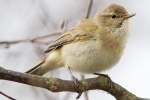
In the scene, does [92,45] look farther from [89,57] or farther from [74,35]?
[74,35]

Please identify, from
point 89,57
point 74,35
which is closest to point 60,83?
point 89,57

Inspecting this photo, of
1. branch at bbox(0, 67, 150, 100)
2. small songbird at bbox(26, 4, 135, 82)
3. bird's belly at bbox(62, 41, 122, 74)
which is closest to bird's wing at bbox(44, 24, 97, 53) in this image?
small songbird at bbox(26, 4, 135, 82)

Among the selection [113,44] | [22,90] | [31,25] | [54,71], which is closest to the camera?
[113,44]

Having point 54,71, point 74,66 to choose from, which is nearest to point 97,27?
point 74,66

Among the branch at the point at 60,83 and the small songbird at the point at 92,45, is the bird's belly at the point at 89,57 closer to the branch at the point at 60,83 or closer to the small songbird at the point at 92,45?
the small songbird at the point at 92,45

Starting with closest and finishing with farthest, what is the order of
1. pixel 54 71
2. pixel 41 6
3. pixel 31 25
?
1. pixel 54 71
2. pixel 41 6
3. pixel 31 25

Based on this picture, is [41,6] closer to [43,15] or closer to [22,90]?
[43,15]
